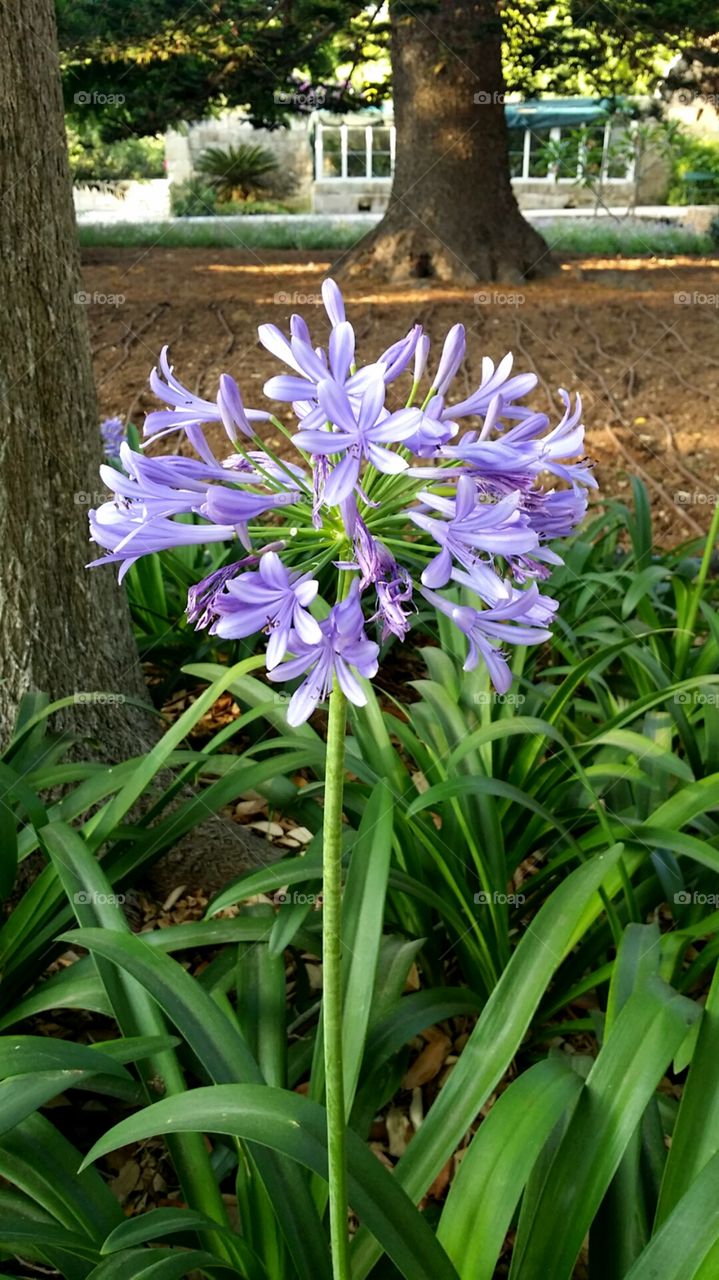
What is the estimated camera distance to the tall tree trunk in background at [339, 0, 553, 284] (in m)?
7.70

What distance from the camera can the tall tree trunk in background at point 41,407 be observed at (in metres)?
2.10

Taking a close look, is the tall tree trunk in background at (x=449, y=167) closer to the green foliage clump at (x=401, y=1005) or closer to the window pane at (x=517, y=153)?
the green foliage clump at (x=401, y=1005)

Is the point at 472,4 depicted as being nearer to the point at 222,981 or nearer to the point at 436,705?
the point at 436,705

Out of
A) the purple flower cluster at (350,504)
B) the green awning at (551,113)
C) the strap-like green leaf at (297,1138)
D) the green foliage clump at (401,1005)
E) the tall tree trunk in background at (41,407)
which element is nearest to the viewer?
the purple flower cluster at (350,504)

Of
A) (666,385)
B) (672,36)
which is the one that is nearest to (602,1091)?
(666,385)

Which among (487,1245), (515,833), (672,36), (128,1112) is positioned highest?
(672,36)

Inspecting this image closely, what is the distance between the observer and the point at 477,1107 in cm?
140

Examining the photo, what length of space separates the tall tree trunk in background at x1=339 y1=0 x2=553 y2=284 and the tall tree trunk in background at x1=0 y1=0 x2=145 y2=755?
6.12m

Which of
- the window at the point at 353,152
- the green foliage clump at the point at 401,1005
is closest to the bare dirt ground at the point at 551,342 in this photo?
the green foliage clump at the point at 401,1005

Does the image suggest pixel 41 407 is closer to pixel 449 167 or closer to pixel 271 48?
pixel 271 48

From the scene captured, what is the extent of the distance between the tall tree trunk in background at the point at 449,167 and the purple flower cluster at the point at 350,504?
737 centimetres

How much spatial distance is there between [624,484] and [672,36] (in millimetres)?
3805

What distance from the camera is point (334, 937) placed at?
96 centimetres

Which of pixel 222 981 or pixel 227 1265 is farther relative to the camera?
pixel 222 981
